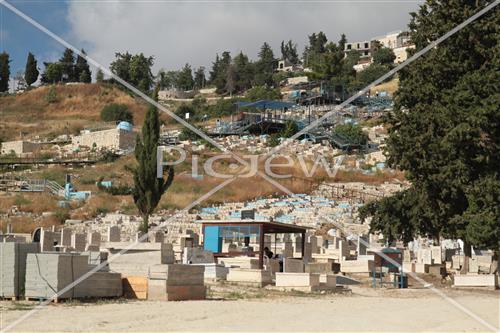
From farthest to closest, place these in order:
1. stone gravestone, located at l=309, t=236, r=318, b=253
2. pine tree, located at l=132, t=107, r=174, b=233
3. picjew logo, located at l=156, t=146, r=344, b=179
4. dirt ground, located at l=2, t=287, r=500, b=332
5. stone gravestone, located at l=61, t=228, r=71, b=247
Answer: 1. picjew logo, located at l=156, t=146, r=344, b=179
2. pine tree, located at l=132, t=107, r=174, b=233
3. stone gravestone, located at l=309, t=236, r=318, b=253
4. stone gravestone, located at l=61, t=228, r=71, b=247
5. dirt ground, located at l=2, t=287, r=500, b=332

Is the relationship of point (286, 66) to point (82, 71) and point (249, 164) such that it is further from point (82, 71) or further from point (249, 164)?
point (249, 164)

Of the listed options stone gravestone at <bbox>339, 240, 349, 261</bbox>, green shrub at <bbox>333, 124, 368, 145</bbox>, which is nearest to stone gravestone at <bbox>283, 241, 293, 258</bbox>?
stone gravestone at <bbox>339, 240, 349, 261</bbox>

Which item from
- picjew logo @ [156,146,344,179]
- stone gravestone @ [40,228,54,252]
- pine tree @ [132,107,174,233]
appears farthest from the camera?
picjew logo @ [156,146,344,179]

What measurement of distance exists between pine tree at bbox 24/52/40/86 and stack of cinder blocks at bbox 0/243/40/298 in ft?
377

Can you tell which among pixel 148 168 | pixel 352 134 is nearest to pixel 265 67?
pixel 352 134

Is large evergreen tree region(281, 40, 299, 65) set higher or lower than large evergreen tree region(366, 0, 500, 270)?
higher

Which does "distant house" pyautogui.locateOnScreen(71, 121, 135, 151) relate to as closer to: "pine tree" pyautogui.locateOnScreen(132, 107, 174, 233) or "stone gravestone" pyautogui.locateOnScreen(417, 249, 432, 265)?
"pine tree" pyautogui.locateOnScreen(132, 107, 174, 233)

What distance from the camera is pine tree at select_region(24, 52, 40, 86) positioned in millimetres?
123625

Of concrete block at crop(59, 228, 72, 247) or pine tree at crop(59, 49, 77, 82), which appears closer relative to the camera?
concrete block at crop(59, 228, 72, 247)

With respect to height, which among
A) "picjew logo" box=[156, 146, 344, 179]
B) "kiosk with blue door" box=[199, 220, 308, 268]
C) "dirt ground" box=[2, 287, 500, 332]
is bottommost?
"dirt ground" box=[2, 287, 500, 332]

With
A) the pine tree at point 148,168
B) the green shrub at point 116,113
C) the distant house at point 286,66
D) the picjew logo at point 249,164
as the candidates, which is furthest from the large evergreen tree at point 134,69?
the pine tree at point 148,168

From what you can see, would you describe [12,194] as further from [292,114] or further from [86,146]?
[292,114]

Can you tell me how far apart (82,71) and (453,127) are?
109109mm

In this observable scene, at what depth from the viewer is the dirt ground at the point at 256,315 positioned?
11047 mm
